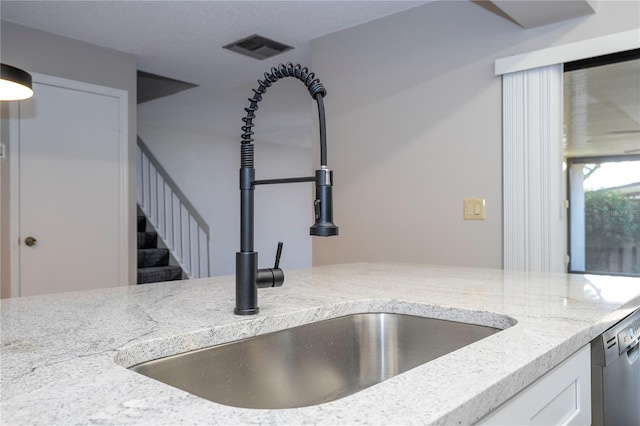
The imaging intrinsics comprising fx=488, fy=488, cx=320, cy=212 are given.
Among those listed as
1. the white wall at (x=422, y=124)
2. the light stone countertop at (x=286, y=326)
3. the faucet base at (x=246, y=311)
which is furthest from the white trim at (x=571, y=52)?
the faucet base at (x=246, y=311)

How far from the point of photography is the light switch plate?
2.77 m

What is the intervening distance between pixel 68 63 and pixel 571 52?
10.6ft

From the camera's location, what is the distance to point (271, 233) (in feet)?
26.1

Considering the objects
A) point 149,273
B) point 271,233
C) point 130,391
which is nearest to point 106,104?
point 149,273

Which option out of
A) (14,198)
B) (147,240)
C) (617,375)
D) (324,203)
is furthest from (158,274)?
(617,375)

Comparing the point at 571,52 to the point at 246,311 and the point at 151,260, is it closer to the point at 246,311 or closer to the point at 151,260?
the point at 246,311

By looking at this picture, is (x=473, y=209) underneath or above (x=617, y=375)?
above

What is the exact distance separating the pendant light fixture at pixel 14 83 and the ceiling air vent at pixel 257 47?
1.97 m

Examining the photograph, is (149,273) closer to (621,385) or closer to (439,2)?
(439,2)

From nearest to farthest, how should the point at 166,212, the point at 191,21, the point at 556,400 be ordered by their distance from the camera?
the point at 556,400 < the point at 191,21 < the point at 166,212

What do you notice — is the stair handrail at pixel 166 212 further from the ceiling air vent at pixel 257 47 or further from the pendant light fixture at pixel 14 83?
the pendant light fixture at pixel 14 83

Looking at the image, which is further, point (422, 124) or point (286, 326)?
point (422, 124)

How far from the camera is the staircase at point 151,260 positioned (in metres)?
4.99

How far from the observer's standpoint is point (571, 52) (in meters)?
2.45
